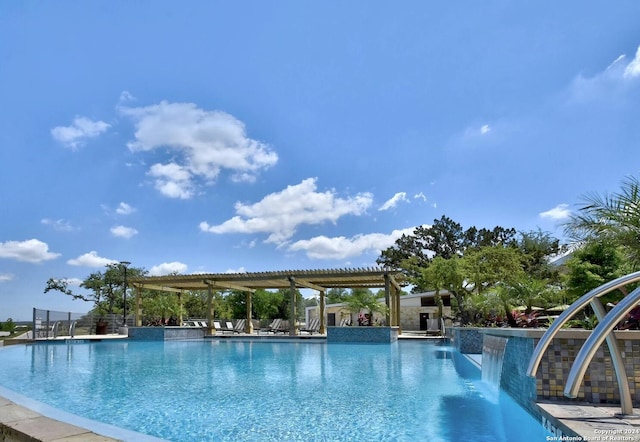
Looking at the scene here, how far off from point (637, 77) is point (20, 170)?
23.0m

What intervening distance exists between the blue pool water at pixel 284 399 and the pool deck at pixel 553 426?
32 cm

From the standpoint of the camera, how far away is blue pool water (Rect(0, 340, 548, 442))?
5.07m


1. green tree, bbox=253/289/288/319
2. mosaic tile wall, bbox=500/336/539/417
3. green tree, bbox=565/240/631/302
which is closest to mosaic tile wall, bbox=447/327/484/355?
green tree, bbox=565/240/631/302

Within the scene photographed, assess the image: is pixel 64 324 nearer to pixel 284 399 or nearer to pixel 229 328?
pixel 229 328

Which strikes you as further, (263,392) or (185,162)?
(185,162)

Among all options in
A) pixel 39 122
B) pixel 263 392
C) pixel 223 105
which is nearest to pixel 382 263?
pixel 223 105

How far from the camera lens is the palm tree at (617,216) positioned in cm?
654

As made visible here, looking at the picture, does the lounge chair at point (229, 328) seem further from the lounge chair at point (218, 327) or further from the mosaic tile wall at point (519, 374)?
the mosaic tile wall at point (519, 374)

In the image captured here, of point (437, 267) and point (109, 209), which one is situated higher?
point (109, 209)

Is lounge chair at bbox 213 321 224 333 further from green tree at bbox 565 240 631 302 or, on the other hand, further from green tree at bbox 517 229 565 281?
green tree at bbox 565 240 631 302

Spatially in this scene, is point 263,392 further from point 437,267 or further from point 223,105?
point 437,267

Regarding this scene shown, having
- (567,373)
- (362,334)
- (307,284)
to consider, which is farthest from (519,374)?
(307,284)

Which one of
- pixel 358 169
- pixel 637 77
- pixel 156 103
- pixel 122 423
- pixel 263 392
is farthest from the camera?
pixel 358 169

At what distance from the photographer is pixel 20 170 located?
2100 cm
